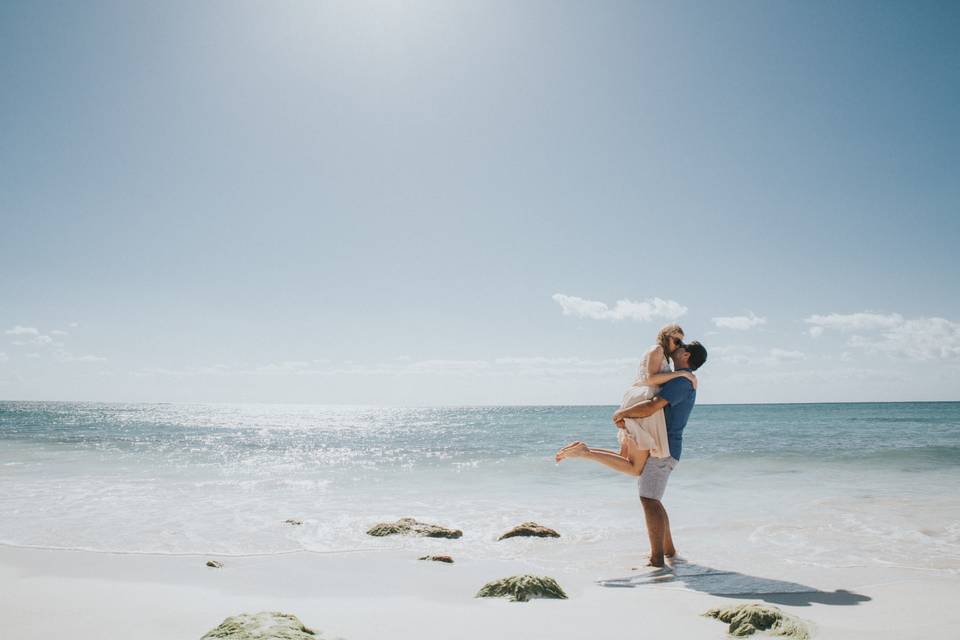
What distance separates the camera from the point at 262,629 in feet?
11.2

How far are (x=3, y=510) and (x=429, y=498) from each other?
7.63m

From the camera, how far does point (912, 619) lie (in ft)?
14.2

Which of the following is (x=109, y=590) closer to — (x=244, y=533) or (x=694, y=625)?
(x=244, y=533)

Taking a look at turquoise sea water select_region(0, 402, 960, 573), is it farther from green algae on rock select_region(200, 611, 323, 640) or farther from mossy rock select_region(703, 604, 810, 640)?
green algae on rock select_region(200, 611, 323, 640)

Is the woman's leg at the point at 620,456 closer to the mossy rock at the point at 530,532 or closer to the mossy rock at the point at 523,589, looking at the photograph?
the mossy rock at the point at 523,589

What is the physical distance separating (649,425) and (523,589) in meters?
2.28

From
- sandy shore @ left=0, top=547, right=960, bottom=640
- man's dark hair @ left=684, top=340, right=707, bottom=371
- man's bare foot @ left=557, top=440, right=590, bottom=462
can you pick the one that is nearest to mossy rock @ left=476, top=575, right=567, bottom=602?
sandy shore @ left=0, top=547, right=960, bottom=640

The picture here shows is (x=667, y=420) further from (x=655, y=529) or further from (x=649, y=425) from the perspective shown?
(x=655, y=529)

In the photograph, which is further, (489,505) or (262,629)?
(489,505)

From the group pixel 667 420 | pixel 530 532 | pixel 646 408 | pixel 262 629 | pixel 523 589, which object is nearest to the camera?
pixel 262 629

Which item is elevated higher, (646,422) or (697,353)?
(697,353)

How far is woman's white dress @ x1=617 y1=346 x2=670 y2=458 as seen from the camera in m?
6.07

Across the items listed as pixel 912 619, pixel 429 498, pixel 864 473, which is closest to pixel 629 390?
pixel 912 619

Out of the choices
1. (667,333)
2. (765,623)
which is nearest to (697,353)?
(667,333)
